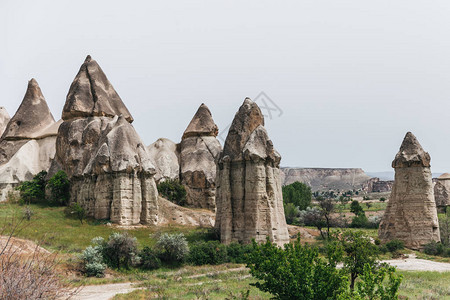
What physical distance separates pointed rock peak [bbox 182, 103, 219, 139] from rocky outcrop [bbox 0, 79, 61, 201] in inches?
612

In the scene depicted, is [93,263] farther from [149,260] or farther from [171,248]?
[171,248]

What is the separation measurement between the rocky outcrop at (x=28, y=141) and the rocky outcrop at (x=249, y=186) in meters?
24.6

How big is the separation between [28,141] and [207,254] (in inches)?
1220

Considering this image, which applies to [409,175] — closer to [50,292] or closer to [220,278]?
[220,278]

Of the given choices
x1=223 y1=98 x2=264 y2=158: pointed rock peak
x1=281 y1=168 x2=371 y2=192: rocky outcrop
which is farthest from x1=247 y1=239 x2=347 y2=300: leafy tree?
x1=281 y1=168 x2=371 y2=192: rocky outcrop

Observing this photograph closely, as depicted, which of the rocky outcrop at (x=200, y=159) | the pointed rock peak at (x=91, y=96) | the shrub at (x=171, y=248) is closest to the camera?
the shrub at (x=171, y=248)

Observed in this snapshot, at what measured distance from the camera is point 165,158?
172 ft

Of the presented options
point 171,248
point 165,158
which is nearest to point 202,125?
point 165,158

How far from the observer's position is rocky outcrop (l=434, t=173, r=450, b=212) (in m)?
56.1

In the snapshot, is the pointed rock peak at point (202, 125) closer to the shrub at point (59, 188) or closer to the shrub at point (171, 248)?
the shrub at point (59, 188)

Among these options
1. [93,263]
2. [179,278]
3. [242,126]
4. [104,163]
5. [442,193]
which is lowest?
[179,278]

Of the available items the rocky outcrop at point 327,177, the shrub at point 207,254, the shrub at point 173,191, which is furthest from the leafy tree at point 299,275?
the rocky outcrop at point 327,177

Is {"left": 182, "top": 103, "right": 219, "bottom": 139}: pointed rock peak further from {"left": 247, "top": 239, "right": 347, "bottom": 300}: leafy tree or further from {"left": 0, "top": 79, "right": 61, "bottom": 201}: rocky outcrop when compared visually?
{"left": 247, "top": 239, "right": 347, "bottom": 300}: leafy tree

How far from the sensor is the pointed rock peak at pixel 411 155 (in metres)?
29.0
